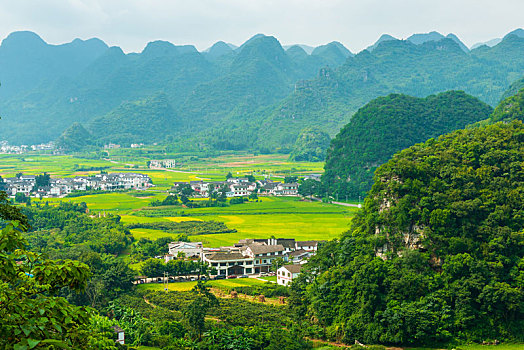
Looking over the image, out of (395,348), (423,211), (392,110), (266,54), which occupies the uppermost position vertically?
(266,54)

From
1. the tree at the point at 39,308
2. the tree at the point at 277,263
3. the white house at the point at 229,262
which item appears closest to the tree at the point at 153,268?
the white house at the point at 229,262

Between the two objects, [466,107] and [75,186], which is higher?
[466,107]

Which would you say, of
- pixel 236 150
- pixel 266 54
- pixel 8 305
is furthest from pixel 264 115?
pixel 8 305

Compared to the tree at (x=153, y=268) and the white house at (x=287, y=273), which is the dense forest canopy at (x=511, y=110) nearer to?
the white house at (x=287, y=273)

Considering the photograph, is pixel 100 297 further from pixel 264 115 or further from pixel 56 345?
pixel 264 115

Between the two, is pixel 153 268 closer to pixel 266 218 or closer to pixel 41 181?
pixel 266 218

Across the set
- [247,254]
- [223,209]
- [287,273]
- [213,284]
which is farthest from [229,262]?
[223,209]
